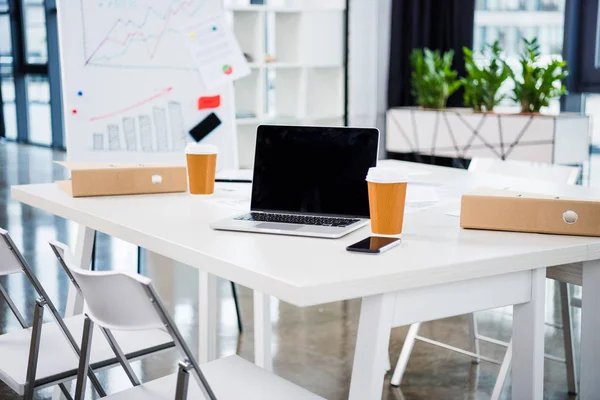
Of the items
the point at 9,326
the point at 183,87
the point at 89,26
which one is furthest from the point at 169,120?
the point at 9,326

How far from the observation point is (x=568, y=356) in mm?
2801

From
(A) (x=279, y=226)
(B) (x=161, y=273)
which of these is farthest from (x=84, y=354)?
(B) (x=161, y=273)

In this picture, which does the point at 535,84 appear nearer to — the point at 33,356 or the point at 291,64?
the point at 291,64

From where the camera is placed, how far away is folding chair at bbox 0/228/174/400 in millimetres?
1830

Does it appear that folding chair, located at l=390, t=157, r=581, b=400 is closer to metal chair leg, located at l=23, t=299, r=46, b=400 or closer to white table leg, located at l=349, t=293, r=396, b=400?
white table leg, located at l=349, t=293, r=396, b=400

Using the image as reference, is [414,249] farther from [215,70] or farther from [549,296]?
[549,296]

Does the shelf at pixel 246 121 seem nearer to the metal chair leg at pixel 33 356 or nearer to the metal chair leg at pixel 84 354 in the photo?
the metal chair leg at pixel 33 356

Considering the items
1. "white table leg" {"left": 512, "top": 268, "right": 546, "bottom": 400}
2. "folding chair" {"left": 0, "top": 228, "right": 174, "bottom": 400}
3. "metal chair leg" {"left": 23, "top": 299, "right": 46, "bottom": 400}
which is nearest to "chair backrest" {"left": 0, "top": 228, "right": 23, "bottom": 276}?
"folding chair" {"left": 0, "top": 228, "right": 174, "bottom": 400}

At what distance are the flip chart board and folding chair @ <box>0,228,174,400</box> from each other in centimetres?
162

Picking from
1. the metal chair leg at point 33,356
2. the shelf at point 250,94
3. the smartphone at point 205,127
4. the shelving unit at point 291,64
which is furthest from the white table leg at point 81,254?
the shelf at point 250,94

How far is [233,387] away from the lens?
1.75 meters

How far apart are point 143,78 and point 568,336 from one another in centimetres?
212

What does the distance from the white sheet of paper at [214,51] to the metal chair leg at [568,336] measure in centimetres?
180

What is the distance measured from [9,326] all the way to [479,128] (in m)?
3.20
